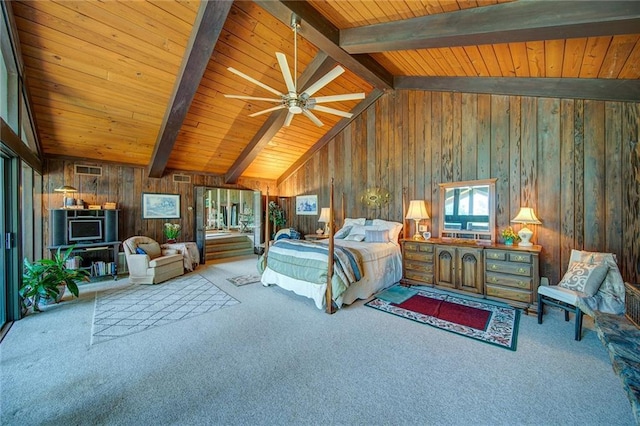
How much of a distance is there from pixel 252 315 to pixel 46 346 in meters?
2.06

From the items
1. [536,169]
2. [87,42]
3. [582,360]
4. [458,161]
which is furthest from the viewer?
[458,161]

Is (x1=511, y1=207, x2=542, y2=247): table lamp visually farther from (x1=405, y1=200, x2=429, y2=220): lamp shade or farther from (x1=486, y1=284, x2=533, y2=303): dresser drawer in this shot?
(x1=405, y1=200, x2=429, y2=220): lamp shade

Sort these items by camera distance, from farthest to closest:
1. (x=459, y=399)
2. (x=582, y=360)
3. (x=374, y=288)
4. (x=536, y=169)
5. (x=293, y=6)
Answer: (x=374, y=288) < (x=536, y=169) < (x=293, y=6) < (x=582, y=360) < (x=459, y=399)

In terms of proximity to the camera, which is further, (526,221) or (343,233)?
(343,233)

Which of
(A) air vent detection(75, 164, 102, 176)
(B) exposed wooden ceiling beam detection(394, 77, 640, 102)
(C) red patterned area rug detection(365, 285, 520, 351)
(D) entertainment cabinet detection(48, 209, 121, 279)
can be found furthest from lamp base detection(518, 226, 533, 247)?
(A) air vent detection(75, 164, 102, 176)

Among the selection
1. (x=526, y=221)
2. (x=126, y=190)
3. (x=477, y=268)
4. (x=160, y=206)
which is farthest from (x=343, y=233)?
(x=126, y=190)

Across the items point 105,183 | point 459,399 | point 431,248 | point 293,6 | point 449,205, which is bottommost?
point 459,399

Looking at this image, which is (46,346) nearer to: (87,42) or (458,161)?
(87,42)

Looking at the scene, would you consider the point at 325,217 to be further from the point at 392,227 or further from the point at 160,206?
the point at 160,206

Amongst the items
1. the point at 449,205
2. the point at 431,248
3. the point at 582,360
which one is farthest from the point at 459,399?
the point at 449,205

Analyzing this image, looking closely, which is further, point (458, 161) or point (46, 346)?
point (458, 161)

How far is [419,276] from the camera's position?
4598 mm

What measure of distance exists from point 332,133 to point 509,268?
15.5 ft

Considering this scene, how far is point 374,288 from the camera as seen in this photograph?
4.24m
